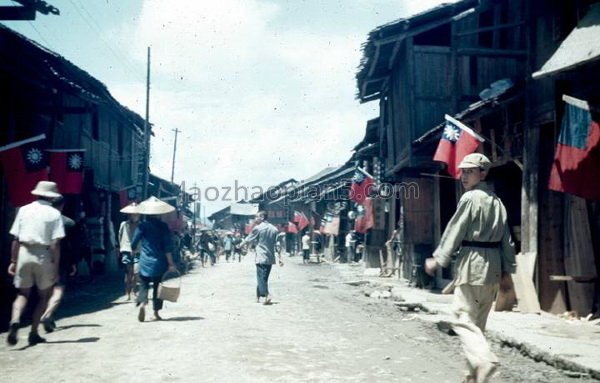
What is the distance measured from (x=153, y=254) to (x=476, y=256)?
19.4ft

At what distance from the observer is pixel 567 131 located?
727 cm

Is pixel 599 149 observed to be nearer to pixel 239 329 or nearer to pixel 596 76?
pixel 596 76

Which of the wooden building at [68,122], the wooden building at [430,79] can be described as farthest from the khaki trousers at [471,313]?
the wooden building at [430,79]

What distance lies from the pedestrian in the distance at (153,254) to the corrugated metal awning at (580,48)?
6149 mm

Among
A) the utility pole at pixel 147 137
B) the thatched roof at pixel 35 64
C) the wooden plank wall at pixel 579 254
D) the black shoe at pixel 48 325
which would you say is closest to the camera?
the black shoe at pixel 48 325

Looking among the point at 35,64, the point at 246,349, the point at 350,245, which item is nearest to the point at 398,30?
the point at 35,64

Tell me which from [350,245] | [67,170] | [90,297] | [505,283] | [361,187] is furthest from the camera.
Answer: [350,245]

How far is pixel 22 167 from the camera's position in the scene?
35.2 ft

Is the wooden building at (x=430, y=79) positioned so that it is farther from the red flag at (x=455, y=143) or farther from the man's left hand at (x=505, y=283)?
the man's left hand at (x=505, y=283)

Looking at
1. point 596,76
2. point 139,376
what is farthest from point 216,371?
point 596,76

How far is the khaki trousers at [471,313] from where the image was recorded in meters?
4.52

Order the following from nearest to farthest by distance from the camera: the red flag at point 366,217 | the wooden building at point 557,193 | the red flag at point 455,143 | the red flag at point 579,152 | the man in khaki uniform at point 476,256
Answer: the man in khaki uniform at point 476,256 < the red flag at point 579,152 < the wooden building at point 557,193 < the red flag at point 455,143 < the red flag at point 366,217

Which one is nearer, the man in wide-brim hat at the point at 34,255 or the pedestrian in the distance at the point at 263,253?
the man in wide-brim hat at the point at 34,255

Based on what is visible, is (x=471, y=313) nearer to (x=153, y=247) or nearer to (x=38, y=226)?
(x=38, y=226)
